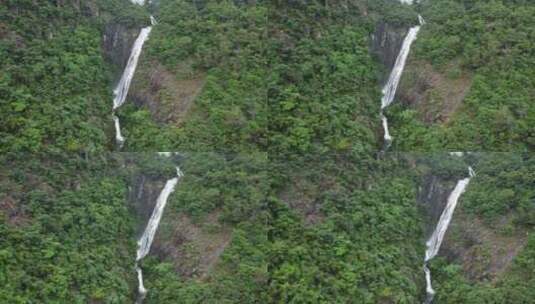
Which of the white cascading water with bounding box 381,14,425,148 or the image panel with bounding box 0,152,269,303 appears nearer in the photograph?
the image panel with bounding box 0,152,269,303

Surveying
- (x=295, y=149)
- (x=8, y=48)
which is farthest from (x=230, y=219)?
(x=8, y=48)

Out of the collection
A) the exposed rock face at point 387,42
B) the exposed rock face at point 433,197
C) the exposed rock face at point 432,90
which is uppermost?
the exposed rock face at point 387,42

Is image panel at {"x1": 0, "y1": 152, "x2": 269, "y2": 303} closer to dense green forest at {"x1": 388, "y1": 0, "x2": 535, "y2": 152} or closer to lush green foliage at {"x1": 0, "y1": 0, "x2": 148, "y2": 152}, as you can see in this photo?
lush green foliage at {"x1": 0, "y1": 0, "x2": 148, "y2": 152}

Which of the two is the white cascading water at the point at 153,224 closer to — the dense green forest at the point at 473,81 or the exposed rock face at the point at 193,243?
the exposed rock face at the point at 193,243

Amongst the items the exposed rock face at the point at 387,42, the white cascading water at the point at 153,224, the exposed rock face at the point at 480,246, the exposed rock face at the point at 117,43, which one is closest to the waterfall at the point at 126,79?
the exposed rock face at the point at 117,43

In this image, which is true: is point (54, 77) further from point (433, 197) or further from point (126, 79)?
point (433, 197)

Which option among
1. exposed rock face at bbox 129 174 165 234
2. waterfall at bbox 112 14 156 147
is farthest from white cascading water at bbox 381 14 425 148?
waterfall at bbox 112 14 156 147

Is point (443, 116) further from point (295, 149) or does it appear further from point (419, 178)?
point (295, 149)
